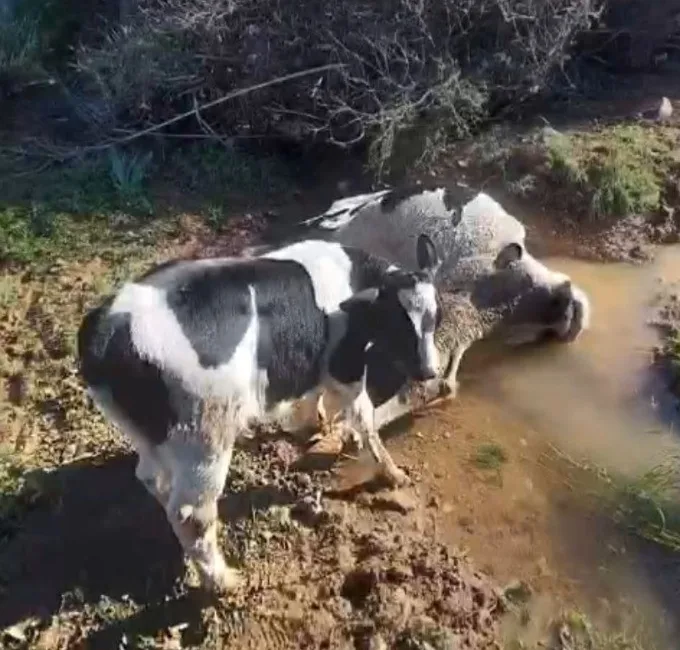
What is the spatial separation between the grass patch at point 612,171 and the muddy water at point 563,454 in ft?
1.49

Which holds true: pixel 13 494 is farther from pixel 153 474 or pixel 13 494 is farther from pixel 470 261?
pixel 470 261

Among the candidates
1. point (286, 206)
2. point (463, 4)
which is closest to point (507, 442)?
point (286, 206)

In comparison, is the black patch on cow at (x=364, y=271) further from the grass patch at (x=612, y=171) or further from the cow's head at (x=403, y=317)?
the grass patch at (x=612, y=171)

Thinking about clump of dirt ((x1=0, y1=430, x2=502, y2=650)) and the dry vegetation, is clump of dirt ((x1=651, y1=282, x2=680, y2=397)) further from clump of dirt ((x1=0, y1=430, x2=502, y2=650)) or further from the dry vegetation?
clump of dirt ((x1=0, y1=430, x2=502, y2=650))

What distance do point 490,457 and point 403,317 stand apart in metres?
1.09

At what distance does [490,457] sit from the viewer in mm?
5043

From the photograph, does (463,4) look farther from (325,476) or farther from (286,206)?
(325,476)

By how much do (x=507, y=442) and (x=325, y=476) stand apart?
3.21 ft

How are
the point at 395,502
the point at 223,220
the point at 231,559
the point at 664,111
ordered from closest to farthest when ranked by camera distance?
the point at 231,559 < the point at 395,502 < the point at 223,220 < the point at 664,111

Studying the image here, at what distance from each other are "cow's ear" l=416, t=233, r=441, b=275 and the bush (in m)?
1.81

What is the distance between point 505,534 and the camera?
15.3 ft

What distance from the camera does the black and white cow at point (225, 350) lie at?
375cm

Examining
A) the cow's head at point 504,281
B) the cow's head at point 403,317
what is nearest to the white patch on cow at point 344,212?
the cow's head at point 504,281

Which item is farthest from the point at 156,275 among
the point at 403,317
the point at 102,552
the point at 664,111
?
the point at 664,111
